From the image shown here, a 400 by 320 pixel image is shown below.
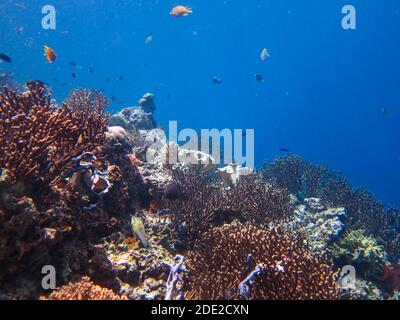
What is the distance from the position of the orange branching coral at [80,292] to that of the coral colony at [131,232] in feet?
0.04

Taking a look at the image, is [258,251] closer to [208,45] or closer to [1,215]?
[1,215]

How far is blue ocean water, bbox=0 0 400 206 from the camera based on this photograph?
3900 inches

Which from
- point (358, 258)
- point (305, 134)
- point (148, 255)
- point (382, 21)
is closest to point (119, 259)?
point (148, 255)

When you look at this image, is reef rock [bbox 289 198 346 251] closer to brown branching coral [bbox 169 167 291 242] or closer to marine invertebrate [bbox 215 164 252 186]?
brown branching coral [bbox 169 167 291 242]

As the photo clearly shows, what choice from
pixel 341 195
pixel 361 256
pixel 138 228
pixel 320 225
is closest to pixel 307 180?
pixel 341 195

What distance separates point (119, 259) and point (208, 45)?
144 m

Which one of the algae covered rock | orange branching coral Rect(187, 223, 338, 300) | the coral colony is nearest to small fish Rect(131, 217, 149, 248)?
the coral colony

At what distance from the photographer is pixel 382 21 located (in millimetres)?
98188

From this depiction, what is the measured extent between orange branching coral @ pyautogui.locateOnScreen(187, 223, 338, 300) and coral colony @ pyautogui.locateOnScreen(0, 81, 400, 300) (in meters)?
0.02

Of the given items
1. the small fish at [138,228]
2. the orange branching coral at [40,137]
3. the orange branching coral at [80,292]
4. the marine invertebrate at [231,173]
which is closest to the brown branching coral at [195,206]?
the small fish at [138,228]

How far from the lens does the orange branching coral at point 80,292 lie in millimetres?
3639

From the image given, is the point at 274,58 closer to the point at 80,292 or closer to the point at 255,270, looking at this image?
the point at 255,270

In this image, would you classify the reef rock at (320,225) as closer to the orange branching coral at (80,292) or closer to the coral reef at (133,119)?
the orange branching coral at (80,292)

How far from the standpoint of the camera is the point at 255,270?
14.1ft
